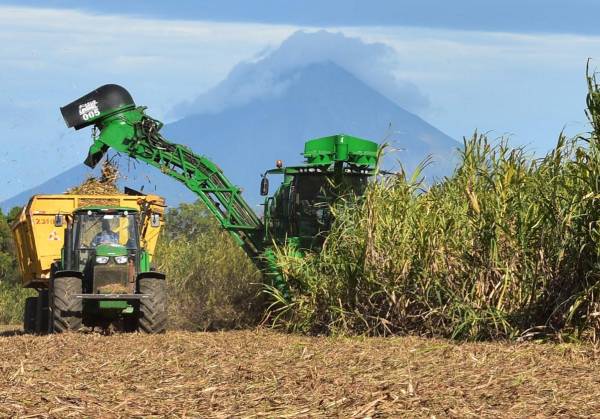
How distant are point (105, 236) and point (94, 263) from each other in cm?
57

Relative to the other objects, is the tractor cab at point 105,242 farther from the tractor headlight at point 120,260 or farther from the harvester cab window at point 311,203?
the harvester cab window at point 311,203

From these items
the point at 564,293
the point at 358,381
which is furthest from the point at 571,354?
the point at 358,381

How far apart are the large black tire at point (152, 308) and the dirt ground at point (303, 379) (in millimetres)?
2938

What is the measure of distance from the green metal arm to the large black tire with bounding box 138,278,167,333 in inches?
137

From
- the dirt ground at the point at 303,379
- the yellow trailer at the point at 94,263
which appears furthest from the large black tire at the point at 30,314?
the dirt ground at the point at 303,379

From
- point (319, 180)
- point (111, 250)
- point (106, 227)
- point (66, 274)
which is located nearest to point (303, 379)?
Result: point (66, 274)

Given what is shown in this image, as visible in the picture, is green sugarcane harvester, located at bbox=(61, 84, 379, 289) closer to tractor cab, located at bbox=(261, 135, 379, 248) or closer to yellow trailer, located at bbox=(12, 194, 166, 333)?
tractor cab, located at bbox=(261, 135, 379, 248)

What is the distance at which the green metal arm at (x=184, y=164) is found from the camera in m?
20.2

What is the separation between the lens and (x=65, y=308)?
1653cm

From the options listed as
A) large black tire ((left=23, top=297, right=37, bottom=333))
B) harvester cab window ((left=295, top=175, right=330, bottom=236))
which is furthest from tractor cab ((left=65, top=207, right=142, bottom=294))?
large black tire ((left=23, top=297, right=37, bottom=333))

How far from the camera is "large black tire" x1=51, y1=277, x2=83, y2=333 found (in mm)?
16516

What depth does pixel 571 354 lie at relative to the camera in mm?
11391

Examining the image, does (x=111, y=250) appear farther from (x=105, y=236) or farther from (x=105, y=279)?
(x=105, y=279)

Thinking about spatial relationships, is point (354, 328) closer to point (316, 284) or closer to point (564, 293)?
point (316, 284)
